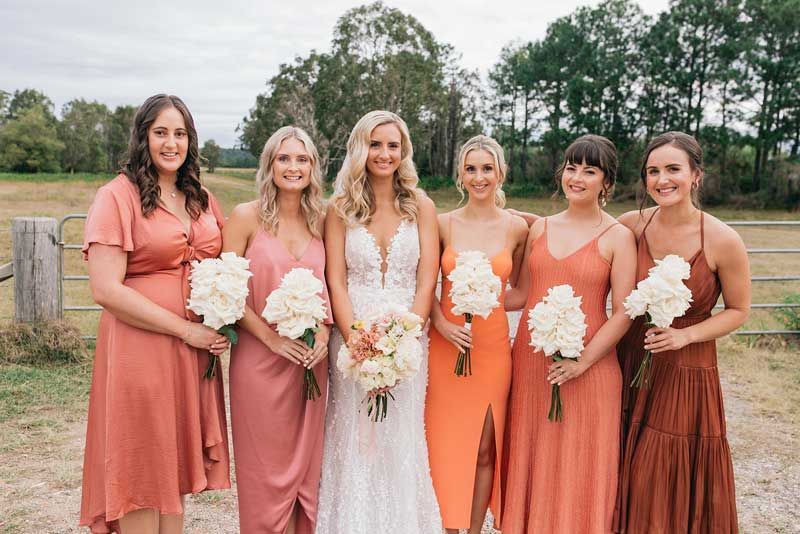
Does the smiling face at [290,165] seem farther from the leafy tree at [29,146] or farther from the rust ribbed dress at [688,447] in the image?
the leafy tree at [29,146]

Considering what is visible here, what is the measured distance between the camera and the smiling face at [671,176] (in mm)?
3760

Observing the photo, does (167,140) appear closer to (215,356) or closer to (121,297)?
(121,297)

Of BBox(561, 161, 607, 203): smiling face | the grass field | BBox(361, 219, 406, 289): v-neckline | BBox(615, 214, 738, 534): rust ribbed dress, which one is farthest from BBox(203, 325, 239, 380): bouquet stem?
BBox(615, 214, 738, 534): rust ribbed dress

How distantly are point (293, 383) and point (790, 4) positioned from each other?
40.2m

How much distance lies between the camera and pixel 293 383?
3986 mm

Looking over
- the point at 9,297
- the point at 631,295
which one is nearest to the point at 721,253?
the point at 631,295

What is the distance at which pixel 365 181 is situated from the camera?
4.40m

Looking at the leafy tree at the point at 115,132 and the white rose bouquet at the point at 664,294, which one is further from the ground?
the leafy tree at the point at 115,132

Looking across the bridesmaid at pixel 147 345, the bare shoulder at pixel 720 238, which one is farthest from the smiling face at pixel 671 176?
the bridesmaid at pixel 147 345

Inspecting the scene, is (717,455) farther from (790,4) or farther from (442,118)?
(442,118)

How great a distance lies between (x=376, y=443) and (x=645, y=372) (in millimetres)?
1753

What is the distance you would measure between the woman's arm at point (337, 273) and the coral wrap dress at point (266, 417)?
0.23 m

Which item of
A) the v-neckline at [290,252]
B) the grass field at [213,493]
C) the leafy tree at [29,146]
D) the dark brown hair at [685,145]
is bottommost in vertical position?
the grass field at [213,493]

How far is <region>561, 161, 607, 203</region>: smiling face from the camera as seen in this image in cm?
400
